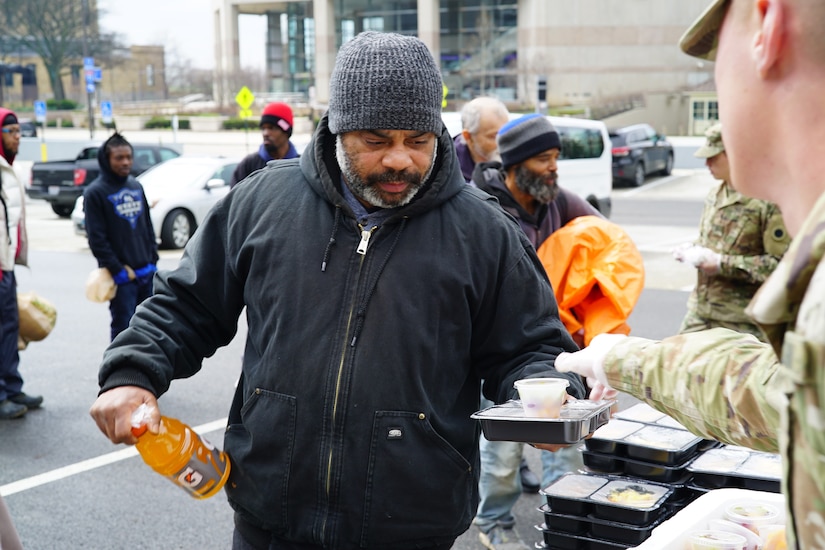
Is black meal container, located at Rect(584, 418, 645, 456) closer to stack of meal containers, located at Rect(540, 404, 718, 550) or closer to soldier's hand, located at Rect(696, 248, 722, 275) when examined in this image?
stack of meal containers, located at Rect(540, 404, 718, 550)

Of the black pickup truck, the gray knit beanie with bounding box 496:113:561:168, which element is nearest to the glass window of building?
the black pickup truck

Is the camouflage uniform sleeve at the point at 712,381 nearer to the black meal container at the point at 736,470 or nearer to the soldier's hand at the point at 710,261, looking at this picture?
the black meal container at the point at 736,470

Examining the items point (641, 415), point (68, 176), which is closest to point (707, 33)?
point (641, 415)

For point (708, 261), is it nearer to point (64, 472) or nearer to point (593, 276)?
point (593, 276)

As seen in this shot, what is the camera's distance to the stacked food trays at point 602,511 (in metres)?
3.39

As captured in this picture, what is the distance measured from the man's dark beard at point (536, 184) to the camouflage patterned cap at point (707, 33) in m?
3.28

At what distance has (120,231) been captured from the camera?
8.13 m

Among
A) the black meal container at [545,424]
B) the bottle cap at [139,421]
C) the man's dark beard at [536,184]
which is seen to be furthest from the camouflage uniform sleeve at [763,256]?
the bottle cap at [139,421]

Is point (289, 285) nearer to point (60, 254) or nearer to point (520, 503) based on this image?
point (520, 503)

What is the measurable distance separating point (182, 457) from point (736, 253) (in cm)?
348

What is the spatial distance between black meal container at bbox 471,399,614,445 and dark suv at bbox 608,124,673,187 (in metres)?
26.4

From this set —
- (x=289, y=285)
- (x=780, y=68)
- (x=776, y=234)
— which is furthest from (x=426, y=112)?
(x=776, y=234)

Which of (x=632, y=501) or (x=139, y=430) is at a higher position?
(x=139, y=430)

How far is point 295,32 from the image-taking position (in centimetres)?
7506
